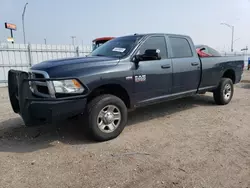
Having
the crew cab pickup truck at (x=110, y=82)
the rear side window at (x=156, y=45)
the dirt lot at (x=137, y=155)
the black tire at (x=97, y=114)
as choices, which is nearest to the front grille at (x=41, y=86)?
the crew cab pickup truck at (x=110, y=82)

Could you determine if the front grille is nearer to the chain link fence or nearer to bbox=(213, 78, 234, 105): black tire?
bbox=(213, 78, 234, 105): black tire

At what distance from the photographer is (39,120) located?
3.42 meters

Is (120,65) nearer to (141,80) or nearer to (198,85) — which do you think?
(141,80)

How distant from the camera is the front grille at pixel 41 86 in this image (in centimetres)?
338

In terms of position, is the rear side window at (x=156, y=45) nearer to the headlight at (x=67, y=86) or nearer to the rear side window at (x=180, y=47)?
the rear side window at (x=180, y=47)

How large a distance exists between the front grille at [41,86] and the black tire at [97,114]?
672 mm

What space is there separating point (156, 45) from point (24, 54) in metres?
9.67

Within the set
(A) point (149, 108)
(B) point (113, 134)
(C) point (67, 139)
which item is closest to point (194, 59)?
(A) point (149, 108)

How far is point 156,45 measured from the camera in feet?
15.6

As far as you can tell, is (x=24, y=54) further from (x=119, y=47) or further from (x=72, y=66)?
(x=72, y=66)

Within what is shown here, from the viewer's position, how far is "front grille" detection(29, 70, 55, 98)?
11.1 feet

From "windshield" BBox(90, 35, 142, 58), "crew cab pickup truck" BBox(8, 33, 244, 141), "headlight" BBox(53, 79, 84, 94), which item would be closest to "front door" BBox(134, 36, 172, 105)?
"crew cab pickup truck" BBox(8, 33, 244, 141)

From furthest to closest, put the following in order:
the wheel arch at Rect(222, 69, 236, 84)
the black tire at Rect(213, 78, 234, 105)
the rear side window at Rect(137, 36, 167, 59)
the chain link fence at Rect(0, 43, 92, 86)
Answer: the chain link fence at Rect(0, 43, 92, 86) < the wheel arch at Rect(222, 69, 236, 84) < the black tire at Rect(213, 78, 234, 105) < the rear side window at Rect(137, 36, 167, 59)

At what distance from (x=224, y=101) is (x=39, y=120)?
5114mm
